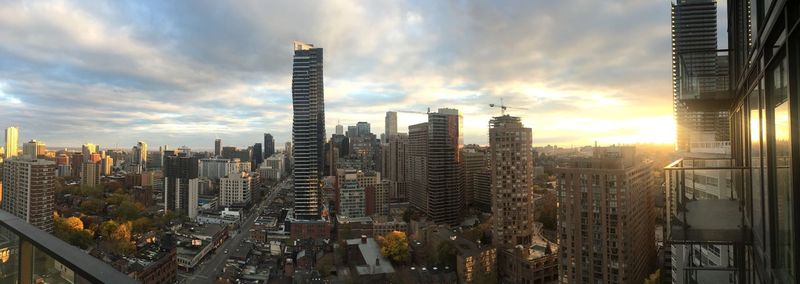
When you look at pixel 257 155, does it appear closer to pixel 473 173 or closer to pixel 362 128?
pixel 362 128

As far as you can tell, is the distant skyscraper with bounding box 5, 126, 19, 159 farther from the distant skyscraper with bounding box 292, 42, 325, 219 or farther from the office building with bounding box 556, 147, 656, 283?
the office building with bounding box 556, 147, 656, 283

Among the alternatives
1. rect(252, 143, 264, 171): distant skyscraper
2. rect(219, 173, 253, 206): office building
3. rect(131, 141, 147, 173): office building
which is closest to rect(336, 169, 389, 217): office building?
rect(219, 173, 253, 206): office building

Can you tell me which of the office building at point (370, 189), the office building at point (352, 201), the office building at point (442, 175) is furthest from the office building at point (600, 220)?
the office building at point (370, 189)

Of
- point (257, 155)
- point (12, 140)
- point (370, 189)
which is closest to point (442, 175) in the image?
point (370, 189)

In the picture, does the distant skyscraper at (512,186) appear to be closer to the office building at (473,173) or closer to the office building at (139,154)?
the office building at (473,173)

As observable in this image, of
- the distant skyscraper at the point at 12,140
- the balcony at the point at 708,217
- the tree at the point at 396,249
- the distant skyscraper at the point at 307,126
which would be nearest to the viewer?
the balcony at the point at 708,217
